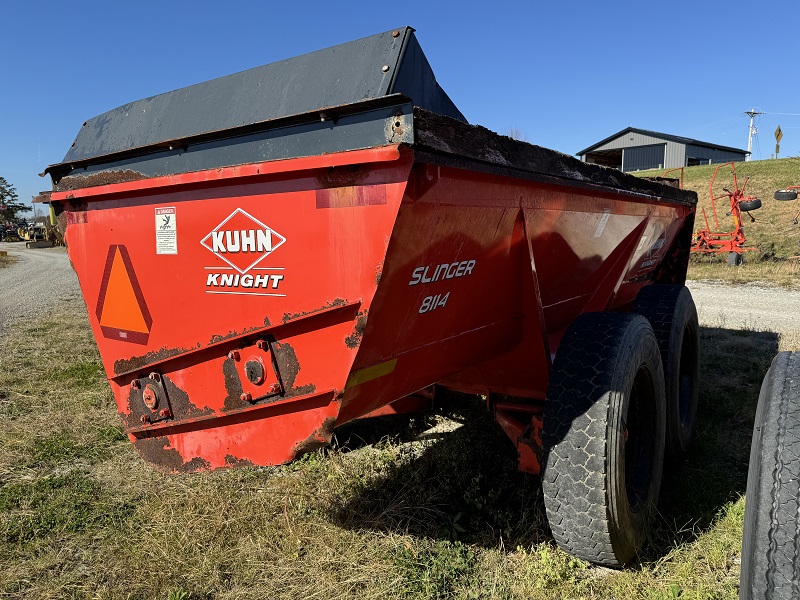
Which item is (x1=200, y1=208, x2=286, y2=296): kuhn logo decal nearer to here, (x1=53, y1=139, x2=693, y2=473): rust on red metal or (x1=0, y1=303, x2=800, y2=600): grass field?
(x1=53, y1=139, x2=693, y2=473): rust on red metal

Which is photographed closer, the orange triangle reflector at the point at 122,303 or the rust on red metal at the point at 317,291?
the rust on red metal at the point at 317,291

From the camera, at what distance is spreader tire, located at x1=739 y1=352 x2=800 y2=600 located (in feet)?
4.98

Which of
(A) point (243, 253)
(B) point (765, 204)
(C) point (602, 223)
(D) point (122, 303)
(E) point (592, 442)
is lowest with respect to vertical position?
(E) point (592, 442)

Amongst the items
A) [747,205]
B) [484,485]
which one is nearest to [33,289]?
[484,485]

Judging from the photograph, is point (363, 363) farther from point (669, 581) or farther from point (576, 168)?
point (669, 581)

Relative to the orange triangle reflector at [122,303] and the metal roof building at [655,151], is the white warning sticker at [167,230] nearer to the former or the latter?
the orange triangle reflector at [122,303]

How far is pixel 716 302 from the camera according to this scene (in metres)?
9.45

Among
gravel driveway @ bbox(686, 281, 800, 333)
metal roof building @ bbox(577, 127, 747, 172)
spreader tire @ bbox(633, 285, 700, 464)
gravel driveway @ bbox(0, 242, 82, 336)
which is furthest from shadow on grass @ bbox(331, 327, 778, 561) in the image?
metal roof building @ bbox(577, 127, 747, 172)

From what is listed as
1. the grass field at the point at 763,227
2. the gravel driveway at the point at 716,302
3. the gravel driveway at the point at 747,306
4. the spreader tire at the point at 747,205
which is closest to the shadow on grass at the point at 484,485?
the gravel driveway at the point at 747,306

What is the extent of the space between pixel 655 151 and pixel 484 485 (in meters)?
41.3

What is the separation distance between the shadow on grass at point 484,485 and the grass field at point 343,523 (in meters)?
0.01

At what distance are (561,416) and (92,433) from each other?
10.6ft

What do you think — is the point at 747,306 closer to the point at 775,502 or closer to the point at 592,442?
the point at 592,442

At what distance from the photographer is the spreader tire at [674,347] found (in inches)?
132
